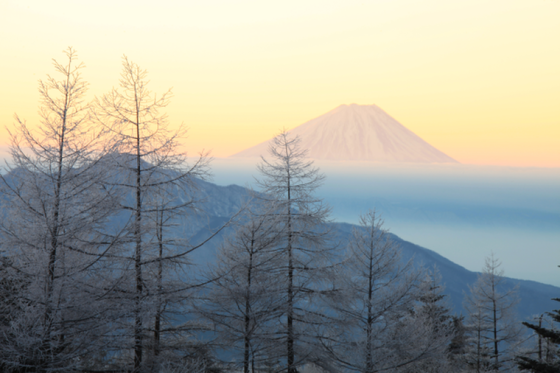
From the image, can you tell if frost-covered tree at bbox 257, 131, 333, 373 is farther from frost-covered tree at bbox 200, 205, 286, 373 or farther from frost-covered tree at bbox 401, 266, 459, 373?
frost-covered tree at bbox 401, 266, 459, 373

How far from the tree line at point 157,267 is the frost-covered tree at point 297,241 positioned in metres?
0.05

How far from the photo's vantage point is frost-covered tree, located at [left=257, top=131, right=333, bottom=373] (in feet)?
39.1

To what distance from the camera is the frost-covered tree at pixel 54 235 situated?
5902mm

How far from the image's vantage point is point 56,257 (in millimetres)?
6484

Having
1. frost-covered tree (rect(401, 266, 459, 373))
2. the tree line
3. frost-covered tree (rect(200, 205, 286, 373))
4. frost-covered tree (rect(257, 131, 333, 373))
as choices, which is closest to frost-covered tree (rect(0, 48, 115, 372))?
the tree line

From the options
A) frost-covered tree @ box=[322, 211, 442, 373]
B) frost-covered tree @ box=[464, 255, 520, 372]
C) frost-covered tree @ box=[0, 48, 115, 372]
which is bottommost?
frost-covered tree @ box=[464, 255, 520, 372]

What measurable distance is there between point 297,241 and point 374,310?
3474mm

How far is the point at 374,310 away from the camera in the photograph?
11.8 m

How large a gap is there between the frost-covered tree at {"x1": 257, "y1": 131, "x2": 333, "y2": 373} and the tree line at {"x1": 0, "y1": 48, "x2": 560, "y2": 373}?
52 mm

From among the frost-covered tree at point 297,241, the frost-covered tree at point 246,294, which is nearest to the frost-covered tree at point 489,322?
the frost-covered tree at point 297,241

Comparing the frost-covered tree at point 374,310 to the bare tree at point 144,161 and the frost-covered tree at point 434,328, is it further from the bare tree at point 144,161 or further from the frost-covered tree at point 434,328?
the bare tree at point 144,161

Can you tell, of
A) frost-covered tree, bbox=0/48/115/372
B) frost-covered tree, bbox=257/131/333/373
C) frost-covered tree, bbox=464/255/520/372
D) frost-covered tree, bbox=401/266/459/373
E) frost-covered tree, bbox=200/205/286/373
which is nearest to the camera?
frost-covered tree, bbox=0/48/115/372

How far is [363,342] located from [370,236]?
3.52 metres

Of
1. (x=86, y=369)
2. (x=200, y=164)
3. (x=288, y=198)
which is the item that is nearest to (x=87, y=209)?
(x=200, y=164)
